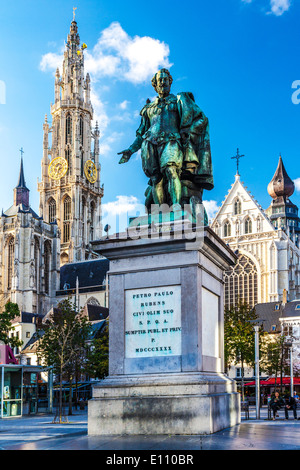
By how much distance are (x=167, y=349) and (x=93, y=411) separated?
1.28 m

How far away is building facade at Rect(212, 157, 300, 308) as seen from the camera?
66.6 metres

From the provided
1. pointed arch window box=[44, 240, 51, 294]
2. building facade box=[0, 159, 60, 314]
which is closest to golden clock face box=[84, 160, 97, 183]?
building facade box=[0, 159, 60, 314]

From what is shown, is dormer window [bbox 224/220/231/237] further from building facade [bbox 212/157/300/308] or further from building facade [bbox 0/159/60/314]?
building facade [bbox 0/159/60/314]

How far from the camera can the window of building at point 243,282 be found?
220 ft

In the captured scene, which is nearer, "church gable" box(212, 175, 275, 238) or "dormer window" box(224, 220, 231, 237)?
"church gable" box(212, 175, 275, 238)

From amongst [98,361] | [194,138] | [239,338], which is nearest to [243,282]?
[239,338]

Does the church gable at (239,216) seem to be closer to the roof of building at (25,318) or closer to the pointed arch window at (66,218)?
the roof of building at (25,318)

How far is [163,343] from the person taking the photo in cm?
831

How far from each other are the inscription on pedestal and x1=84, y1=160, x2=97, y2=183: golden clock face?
343 feet

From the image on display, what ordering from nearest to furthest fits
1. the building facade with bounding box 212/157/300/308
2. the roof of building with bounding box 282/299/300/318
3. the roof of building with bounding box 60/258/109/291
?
the roof of building with bounding box 282/299/300/318, the building facade with bounding box 212/157/300/308, the roof of building with bounding box 60/258/109/291

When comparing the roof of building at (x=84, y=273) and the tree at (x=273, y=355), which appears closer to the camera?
the tree at (x=273, y=355)

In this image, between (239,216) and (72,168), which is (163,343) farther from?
(72,168)

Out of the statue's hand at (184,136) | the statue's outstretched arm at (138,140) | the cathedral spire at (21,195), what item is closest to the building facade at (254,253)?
the cathedral spire at (21,195)
